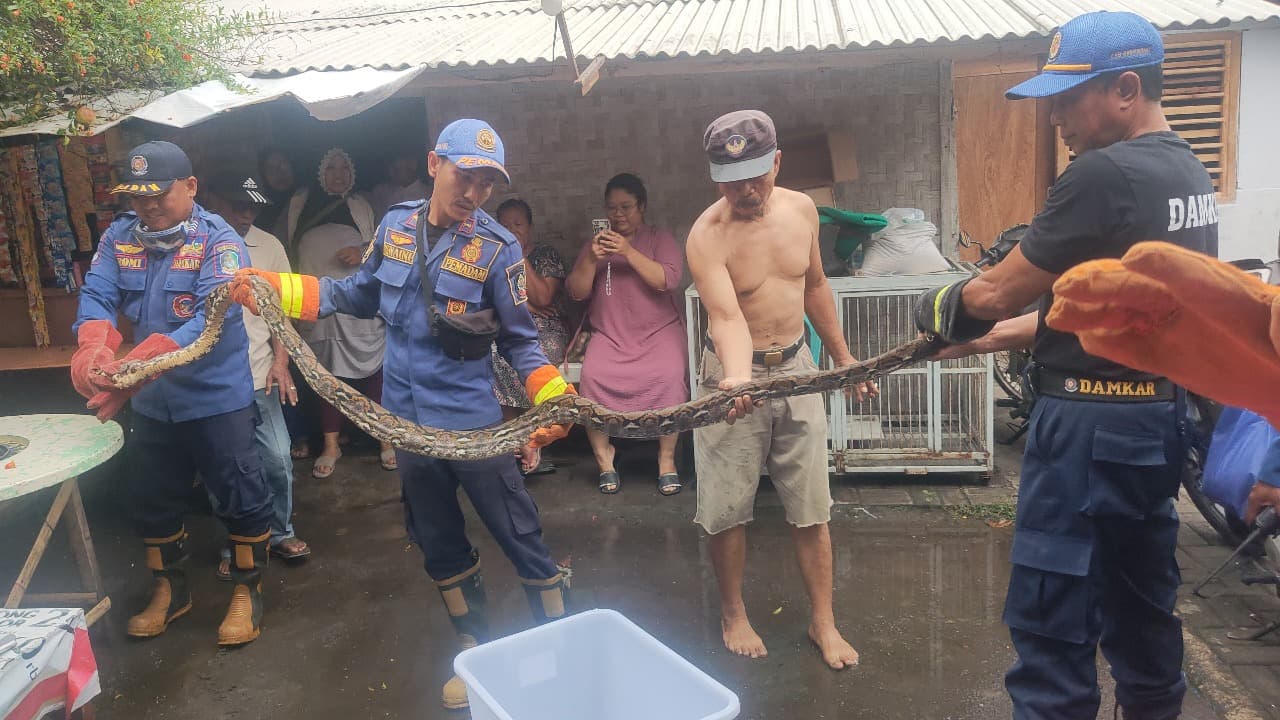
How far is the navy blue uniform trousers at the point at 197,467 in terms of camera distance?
162 inches

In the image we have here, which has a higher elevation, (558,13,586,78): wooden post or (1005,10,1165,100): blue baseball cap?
(558,13,586,78): wooden post

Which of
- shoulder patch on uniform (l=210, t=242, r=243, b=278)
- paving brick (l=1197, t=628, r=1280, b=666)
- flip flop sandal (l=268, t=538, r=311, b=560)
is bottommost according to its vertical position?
paving brick (l=1197, t=628, r=1280, b=666)

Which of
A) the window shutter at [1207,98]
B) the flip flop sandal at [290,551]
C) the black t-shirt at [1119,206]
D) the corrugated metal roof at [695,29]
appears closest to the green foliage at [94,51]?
the corrugated metal roof at [695,29]

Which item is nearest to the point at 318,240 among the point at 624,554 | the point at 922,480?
the point at 624,554

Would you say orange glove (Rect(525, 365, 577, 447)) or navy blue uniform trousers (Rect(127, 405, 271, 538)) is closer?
orange glove (Rect(525, 365, 577, 447))

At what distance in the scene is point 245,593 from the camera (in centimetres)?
438

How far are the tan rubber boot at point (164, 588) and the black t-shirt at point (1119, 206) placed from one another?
158 inches

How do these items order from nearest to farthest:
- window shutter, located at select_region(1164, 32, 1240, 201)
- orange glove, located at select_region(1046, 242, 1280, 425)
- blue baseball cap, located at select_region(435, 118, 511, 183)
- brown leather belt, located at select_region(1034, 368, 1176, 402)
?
orange glove, located at select_region(1046, 242, 1280, 425), brown leather belt, located at select_region(1034, 368, 1176, 402), blue baseball cap, located at select_region(435, 118, 511, 183), window shutter, located at select_region(1164, 32, 1240, 201)

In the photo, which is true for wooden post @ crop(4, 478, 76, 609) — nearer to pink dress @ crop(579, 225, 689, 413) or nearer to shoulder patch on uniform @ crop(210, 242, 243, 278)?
shoulder patch on uniform @ crop(210, 242, 243, 278)

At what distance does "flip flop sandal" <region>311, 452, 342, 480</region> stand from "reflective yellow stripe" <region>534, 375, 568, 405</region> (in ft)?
11.9

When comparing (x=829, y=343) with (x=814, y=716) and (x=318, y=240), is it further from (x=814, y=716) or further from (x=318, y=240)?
(x=318, y=240)

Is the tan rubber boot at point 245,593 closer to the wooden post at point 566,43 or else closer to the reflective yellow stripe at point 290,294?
the reflective yellow stripe at point 290,294

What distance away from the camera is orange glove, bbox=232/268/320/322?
3.55 metres

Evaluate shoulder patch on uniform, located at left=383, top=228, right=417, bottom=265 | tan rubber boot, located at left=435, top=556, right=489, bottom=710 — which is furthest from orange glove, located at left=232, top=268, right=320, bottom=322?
tan rubber boot, located at left=435, top=556, right=489, bottom=710
